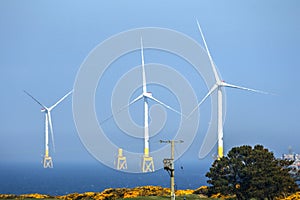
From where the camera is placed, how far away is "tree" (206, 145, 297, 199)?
81438 millimetres

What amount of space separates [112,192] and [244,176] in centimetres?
2097

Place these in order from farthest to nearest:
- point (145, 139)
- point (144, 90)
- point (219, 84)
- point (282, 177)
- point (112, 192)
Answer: point (145, 139), point (144, 90), point (219, 84), point (112, 192), point (282, 177)

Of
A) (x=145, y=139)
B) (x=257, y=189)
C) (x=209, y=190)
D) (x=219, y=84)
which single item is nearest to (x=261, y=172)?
(x=257, y=189)

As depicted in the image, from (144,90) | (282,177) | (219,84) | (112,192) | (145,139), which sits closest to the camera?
(282,177)

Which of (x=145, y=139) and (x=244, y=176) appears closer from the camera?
(x=244, y=176)

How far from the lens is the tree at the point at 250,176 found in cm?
8144

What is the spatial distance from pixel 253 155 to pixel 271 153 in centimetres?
352

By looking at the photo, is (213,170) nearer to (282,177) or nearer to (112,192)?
(282,177)

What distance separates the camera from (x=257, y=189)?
8200cm

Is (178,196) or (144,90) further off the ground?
(144,90)

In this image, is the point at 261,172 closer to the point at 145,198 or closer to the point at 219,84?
the point at 145,198

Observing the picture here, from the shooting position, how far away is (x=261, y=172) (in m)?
81.9

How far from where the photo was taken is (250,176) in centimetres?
8238

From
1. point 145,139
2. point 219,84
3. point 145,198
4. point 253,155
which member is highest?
point 145,139
